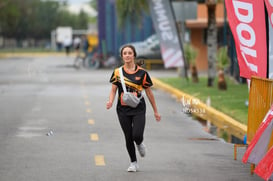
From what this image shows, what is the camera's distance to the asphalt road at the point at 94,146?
35.9 feet

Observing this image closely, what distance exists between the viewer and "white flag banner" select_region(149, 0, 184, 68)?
28734mm

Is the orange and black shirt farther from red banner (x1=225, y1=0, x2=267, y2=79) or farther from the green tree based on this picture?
the green tree

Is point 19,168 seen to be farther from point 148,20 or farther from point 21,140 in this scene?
point 148,20

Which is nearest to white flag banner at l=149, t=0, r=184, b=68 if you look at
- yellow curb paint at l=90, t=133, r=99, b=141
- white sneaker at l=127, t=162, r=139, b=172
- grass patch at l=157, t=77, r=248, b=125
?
grass patch at l=157, t=77, r=248, b=125

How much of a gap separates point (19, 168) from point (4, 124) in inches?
251

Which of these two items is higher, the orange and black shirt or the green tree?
the orange and black shirt

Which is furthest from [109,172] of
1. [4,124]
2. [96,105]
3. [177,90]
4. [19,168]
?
[177,90]

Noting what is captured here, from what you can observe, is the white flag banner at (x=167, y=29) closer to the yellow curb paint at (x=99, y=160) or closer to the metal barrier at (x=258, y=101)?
the yellow curb paint at (x=99, y=160)

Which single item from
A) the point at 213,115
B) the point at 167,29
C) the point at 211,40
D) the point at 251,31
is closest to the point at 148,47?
the point at 167,29

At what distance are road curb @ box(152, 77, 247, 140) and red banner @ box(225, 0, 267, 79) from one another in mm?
4123

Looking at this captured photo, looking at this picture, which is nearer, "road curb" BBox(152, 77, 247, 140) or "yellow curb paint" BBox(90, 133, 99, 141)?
"yellow curb paint" BBox(90, 133, 99, 141)

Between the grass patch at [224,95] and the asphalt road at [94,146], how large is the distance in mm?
843

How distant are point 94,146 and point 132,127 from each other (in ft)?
9.74

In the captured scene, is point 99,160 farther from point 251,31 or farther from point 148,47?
point 148,47
